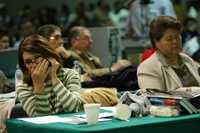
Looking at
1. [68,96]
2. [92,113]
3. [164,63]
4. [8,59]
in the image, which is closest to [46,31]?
[8,59]

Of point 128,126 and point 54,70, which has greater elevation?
point 54,70

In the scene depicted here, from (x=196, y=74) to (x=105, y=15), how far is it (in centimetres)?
1100

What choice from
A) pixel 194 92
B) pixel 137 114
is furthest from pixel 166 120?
pixel 194 92

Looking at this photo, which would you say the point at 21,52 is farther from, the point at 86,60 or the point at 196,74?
the point at 86,60

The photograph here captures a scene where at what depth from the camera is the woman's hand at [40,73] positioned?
3.81 metres

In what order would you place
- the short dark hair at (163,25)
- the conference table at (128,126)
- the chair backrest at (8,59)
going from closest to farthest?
1. the conference table at (128,126)
2. the short dark hair at (163,25)
3. the chair backrest at (8,59)

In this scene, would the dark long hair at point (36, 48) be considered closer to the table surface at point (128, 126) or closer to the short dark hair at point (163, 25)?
the table surface at point (128, 126)

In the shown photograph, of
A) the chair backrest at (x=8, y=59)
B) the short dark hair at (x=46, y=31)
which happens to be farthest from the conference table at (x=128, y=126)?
the chair backrest at (x=8, y=59)

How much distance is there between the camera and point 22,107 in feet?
13.1

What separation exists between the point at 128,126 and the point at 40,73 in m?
0.84

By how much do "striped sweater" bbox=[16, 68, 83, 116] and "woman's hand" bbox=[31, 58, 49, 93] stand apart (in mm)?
55

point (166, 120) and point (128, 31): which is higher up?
point (128, 31)

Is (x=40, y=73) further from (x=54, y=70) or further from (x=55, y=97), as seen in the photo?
(x=55, y=97)

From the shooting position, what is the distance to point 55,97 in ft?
12.7
